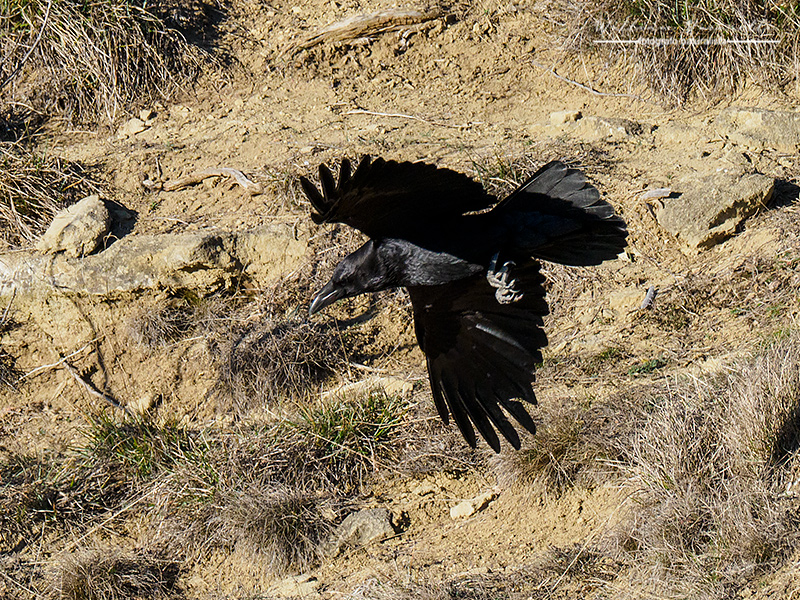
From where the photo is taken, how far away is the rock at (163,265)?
606cm

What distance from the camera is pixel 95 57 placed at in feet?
22.7

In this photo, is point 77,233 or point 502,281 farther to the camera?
point 77,233

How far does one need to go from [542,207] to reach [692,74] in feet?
9.22

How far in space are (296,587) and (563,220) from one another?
2.17 metres

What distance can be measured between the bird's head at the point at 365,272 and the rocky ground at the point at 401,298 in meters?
1.10

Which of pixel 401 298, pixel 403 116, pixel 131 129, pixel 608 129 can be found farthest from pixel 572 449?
pixel 131 129

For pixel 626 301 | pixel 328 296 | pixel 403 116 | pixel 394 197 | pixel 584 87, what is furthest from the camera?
pixel 584 87

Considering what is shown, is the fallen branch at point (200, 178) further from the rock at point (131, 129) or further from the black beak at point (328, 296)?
the black beak at point (328, 296)

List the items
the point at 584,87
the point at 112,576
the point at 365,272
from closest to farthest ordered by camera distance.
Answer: the point at 365,272 < the point at 112,576 < the point at 584,87

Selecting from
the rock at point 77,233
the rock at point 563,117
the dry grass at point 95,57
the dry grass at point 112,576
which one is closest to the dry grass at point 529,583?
the dry grass at point 112,576

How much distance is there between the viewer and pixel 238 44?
7.41m

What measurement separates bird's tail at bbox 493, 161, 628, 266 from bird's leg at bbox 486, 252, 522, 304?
0.10 meters

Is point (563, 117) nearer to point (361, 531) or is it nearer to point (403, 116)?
point (403, 116)

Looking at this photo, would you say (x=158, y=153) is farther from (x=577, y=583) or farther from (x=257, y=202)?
(x=577, y=583)
